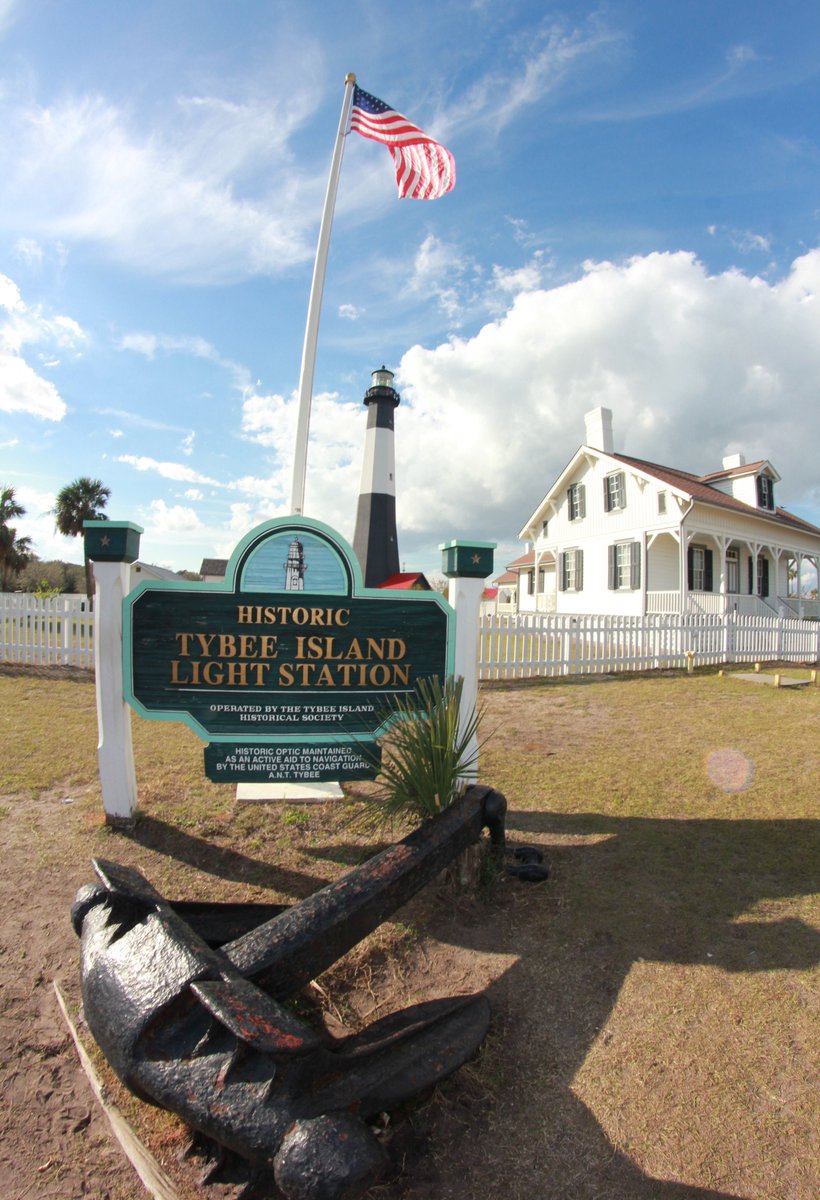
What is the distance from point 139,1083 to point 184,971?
0.96 ft

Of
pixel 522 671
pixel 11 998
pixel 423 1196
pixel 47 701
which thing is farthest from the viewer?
pixel 522 671

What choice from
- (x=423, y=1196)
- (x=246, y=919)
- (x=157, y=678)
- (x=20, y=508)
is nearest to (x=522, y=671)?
(x=157, y=678)

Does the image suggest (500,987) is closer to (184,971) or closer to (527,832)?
(184,971)

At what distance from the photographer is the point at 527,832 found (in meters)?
4.33

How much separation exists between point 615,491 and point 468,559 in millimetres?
20105

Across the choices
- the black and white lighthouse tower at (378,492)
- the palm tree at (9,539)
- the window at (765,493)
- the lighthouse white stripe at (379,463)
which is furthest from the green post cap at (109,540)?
the palm tree at (9,539)

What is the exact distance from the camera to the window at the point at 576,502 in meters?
24.5

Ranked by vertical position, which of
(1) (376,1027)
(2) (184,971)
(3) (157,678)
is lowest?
(1) (376,1027)

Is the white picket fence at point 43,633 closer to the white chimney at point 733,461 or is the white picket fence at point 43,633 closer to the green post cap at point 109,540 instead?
the green post cap at point 109,540

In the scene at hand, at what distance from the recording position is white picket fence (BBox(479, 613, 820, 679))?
1205cm

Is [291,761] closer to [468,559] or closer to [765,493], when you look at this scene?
[468,559]

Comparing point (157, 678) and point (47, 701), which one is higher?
point (157, 678)

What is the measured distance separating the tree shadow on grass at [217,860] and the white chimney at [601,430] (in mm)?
22268

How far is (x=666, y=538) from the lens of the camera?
71.6 feet
